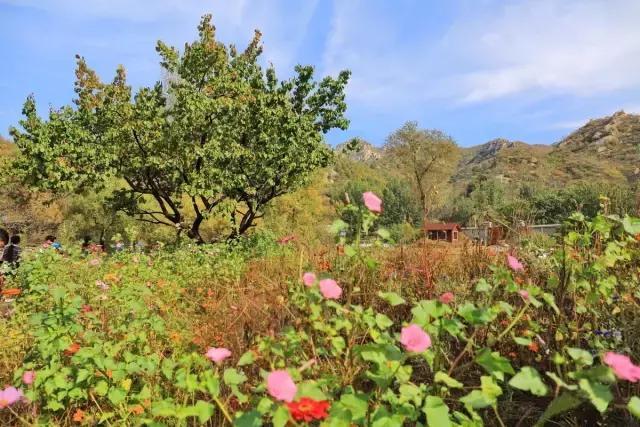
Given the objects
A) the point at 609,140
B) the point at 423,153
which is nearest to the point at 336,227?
the point at 423,153

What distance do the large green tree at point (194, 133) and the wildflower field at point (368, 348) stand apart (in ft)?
28.0

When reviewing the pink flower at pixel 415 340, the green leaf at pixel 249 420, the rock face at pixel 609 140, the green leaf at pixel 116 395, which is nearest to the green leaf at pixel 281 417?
the green leaf at pixel 249 420

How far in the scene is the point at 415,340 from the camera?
129 cm

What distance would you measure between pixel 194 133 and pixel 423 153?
33.9 meters

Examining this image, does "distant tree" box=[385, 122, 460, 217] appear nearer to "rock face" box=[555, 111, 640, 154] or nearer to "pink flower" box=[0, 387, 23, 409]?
"pink flower" box=[0, 387, 23, 409]

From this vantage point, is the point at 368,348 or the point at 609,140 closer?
the point at 368,348

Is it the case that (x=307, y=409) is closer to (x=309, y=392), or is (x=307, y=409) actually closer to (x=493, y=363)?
(x=309, y=392)

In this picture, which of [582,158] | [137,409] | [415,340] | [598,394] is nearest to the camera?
[598,394]

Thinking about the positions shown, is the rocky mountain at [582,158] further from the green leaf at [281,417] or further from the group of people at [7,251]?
the green leaf at [281,417]

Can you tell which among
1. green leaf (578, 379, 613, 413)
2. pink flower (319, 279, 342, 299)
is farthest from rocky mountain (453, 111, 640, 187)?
green leaf (578, 379, 613, 413)

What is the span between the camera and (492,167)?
9988 centimetres

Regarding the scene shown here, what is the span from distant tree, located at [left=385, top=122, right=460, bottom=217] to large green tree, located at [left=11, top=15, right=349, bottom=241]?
31132 mm

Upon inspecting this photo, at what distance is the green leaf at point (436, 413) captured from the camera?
127 centimetres

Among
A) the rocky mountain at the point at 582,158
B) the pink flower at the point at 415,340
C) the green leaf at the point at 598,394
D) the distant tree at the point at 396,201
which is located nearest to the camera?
the green leaf at the point at 598,394
